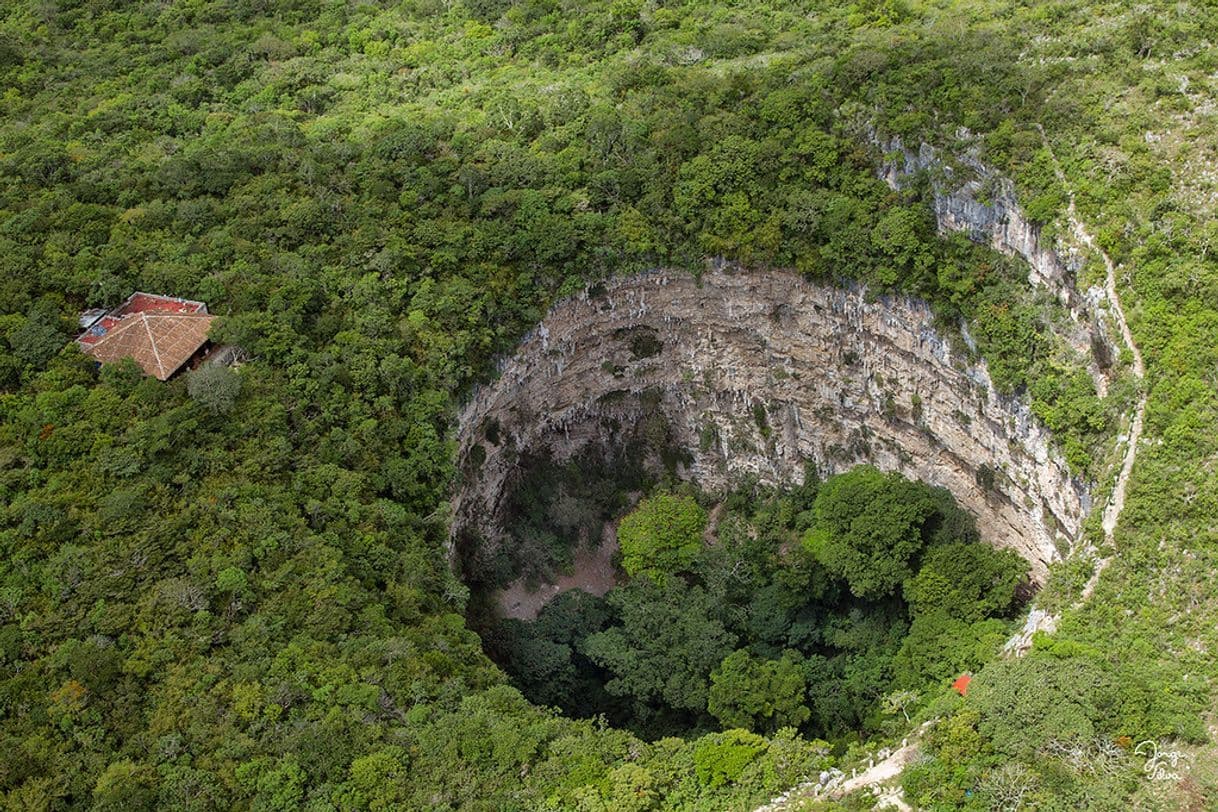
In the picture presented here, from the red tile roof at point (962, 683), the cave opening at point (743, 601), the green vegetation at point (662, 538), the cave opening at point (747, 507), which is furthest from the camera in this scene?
the green vegetation at point (662, 538)

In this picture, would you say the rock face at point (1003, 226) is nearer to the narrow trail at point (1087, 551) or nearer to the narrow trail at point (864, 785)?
the narrow trail at point (1087, 551)

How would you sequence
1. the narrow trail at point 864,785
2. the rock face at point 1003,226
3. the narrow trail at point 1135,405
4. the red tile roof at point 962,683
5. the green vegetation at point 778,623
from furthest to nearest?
the green vegetation at point 778,623, the rock face at point 1003,226, the narrow trail at point 1135,405, the red tile roof at point 962,683, the narrow trail at point 864,785

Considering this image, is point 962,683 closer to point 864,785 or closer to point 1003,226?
point 864,785

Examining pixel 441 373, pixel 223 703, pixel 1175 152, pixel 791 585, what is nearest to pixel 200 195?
pixel 441 373

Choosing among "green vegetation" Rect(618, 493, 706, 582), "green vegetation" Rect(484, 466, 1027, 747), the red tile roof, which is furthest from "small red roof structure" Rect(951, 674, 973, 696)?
"green vegetation" Rect(618, 493, 706, 582)

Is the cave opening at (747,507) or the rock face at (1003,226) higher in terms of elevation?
the rock face at (1003,226)

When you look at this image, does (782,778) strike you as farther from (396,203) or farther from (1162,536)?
(396,203)

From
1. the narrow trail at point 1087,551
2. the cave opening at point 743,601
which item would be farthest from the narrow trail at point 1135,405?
the cave opening at point 743,601

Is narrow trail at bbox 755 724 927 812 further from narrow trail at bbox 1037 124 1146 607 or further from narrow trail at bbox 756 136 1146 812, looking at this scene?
narrow trail at bbox 1037 124 1146 607
